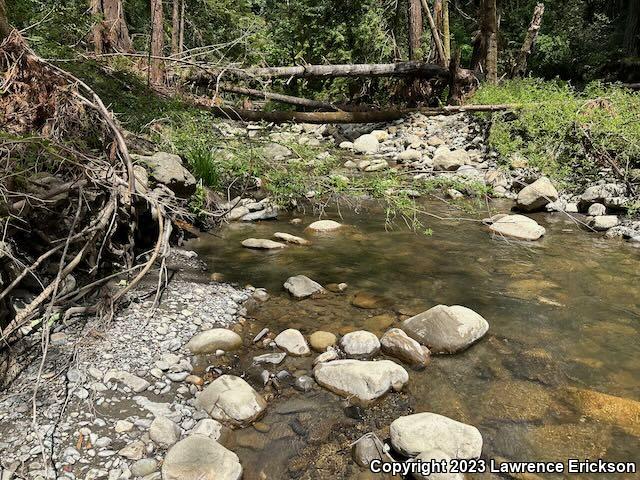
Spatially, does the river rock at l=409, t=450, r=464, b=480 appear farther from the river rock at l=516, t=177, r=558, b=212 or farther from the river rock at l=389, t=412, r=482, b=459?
the river rock at l=516, t=177, r=558, b=212

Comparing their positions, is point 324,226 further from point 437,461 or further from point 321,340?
point 437,461

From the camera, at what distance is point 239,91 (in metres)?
9.08

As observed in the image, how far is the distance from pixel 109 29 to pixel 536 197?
818cm

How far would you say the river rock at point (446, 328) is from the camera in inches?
133

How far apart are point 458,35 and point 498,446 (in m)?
19.4

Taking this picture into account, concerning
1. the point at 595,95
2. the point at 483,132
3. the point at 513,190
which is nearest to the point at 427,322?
the point at 513,190

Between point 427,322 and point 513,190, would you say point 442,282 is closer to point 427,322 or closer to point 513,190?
point 427,322

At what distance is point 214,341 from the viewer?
10.8ft

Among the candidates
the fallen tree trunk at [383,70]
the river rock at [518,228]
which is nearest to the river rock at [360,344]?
the river rock at [518,228]

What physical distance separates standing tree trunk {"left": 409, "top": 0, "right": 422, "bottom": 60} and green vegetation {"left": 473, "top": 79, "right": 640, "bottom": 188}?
14.9ft

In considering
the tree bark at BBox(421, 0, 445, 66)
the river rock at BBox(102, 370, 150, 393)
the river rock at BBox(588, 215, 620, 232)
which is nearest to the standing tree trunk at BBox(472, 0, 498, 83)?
the tree bark at BBox(421, 0, 445, 66)

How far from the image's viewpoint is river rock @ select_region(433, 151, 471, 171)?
8.71 m

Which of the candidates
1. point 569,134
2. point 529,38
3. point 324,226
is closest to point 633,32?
point 529,38

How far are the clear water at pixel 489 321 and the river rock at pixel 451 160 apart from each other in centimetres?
261
